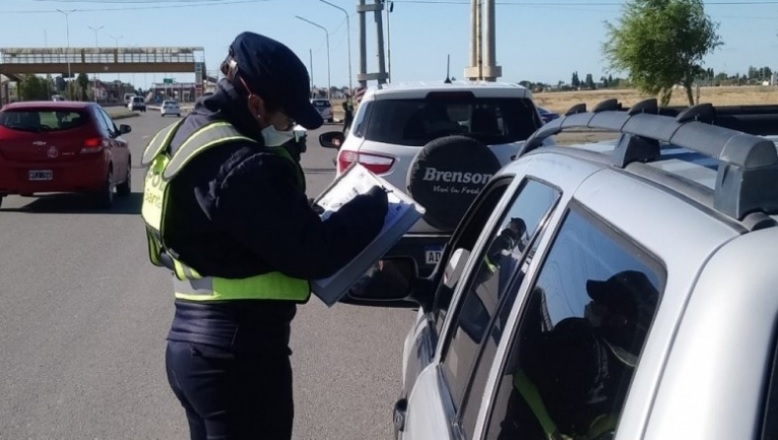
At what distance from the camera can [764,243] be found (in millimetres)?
1469

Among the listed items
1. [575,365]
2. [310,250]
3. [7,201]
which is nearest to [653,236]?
[575,365]

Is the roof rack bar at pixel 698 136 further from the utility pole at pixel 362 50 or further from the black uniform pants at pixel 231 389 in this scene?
the utility pole at pixel 362 50

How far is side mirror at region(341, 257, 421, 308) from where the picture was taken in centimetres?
346

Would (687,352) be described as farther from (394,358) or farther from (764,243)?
(394,358)

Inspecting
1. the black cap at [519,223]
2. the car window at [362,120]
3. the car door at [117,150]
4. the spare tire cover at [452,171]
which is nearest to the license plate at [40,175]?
the car door at [117,150]

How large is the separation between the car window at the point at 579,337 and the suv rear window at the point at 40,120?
46.7ft

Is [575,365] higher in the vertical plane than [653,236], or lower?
lower

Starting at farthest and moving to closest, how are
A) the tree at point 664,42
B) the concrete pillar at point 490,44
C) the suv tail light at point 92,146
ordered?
the tree at point 664,42 → the concrete pillar at point 490,44 → the suv tail light at point 92,146

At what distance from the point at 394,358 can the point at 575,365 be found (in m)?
4.90

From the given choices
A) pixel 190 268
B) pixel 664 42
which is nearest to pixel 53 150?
pixel 190 268

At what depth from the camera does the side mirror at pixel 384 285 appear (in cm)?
346

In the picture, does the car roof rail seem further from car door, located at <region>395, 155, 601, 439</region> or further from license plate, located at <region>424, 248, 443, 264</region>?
license plate, located at <region>424, 248, 443, 264</region>

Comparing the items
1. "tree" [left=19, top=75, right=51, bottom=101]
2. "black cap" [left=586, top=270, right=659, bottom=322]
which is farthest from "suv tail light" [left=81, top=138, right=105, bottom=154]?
"tree" [left=19, top=75, right=51, bottom=101]

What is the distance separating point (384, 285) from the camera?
3461 millimetres
